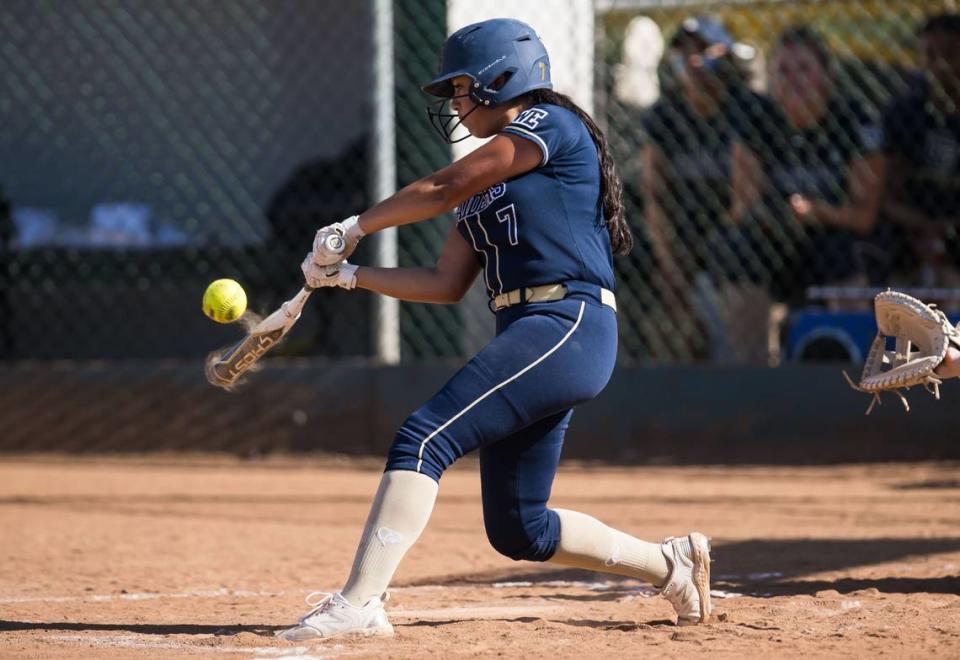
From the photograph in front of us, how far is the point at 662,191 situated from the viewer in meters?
7.59

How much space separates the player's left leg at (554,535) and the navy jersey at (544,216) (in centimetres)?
41

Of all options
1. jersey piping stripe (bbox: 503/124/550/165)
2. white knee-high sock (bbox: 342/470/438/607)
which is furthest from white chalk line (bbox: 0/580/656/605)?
jersey piping stripe (bbox: 503/124/550/165)

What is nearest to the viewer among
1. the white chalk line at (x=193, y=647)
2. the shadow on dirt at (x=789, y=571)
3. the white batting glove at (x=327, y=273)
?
the white chalk line at (x=193, y=647)

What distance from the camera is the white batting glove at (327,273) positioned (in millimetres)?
3500

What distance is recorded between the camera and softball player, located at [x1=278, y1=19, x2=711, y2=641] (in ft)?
11.0

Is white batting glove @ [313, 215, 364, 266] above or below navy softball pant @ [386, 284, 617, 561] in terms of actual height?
above

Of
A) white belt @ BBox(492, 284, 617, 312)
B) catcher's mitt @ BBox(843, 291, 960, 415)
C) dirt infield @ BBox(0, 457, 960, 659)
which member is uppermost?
white belt @ BBox(492, 284, 617, 312)

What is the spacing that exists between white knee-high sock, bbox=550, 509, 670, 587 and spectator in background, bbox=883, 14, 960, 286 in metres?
3.92

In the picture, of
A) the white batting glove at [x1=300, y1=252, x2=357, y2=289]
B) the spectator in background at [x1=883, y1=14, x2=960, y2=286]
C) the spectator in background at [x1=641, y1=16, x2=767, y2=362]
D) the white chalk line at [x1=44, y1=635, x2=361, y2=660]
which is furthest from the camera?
the spectator in background at [x1=641, y1=16, x2=767, y2=362]

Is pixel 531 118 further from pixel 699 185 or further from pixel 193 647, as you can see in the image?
pixel 699 185

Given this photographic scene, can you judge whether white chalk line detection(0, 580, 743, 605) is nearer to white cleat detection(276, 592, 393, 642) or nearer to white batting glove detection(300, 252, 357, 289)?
white cleat detection(276, 592, 393, 642)

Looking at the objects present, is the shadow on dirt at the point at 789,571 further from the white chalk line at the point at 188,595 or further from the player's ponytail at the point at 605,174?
the player's ponytail at the point at 605,174

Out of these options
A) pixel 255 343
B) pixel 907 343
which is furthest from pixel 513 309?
pixel 907 343

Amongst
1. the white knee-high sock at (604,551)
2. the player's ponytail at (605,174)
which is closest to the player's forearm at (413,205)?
the player's ponytail at (605,174)
